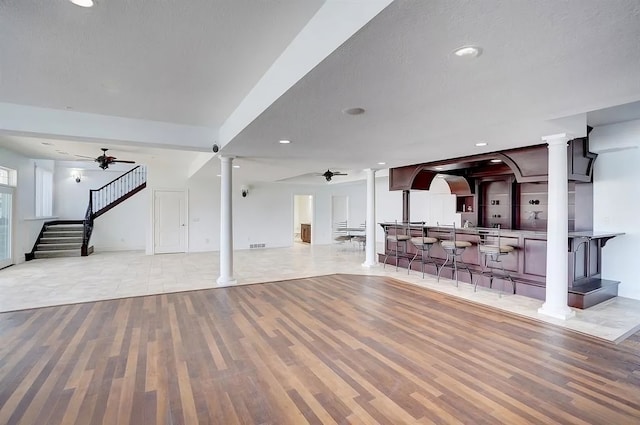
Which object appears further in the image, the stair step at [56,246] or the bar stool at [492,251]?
the stair step at [56,246]

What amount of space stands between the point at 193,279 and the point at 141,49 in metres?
4.62

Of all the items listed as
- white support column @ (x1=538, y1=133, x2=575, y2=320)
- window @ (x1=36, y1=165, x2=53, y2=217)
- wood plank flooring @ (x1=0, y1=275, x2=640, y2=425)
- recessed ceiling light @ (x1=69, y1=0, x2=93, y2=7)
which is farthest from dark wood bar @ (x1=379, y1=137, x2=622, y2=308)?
window @ (x1=36, y1=165, x2=53, y2=217)

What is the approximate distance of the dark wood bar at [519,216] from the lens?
4.78 meters

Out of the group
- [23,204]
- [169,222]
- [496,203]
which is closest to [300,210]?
[169,222]

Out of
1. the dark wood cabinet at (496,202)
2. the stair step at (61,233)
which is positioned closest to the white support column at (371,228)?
the dark wood cabinet at (496,202)

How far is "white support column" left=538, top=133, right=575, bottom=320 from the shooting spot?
405 centimetres

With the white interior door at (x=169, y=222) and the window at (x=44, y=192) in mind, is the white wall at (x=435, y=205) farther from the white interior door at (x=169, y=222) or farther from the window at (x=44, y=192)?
the window at (x=44, y=192)

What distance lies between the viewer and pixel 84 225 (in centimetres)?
949

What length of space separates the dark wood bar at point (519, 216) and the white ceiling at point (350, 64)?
108 cm

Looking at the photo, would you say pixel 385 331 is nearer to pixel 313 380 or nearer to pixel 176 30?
pixel 313 380

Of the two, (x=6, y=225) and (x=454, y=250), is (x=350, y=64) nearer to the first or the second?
(x=454, y=250)

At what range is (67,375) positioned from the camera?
8.45 feet

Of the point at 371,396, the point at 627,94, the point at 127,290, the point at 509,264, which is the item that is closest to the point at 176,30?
the point at 371,396

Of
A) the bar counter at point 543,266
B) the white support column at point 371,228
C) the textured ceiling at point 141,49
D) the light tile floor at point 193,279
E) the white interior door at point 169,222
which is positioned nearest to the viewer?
the textured ceiling at point 141,49
